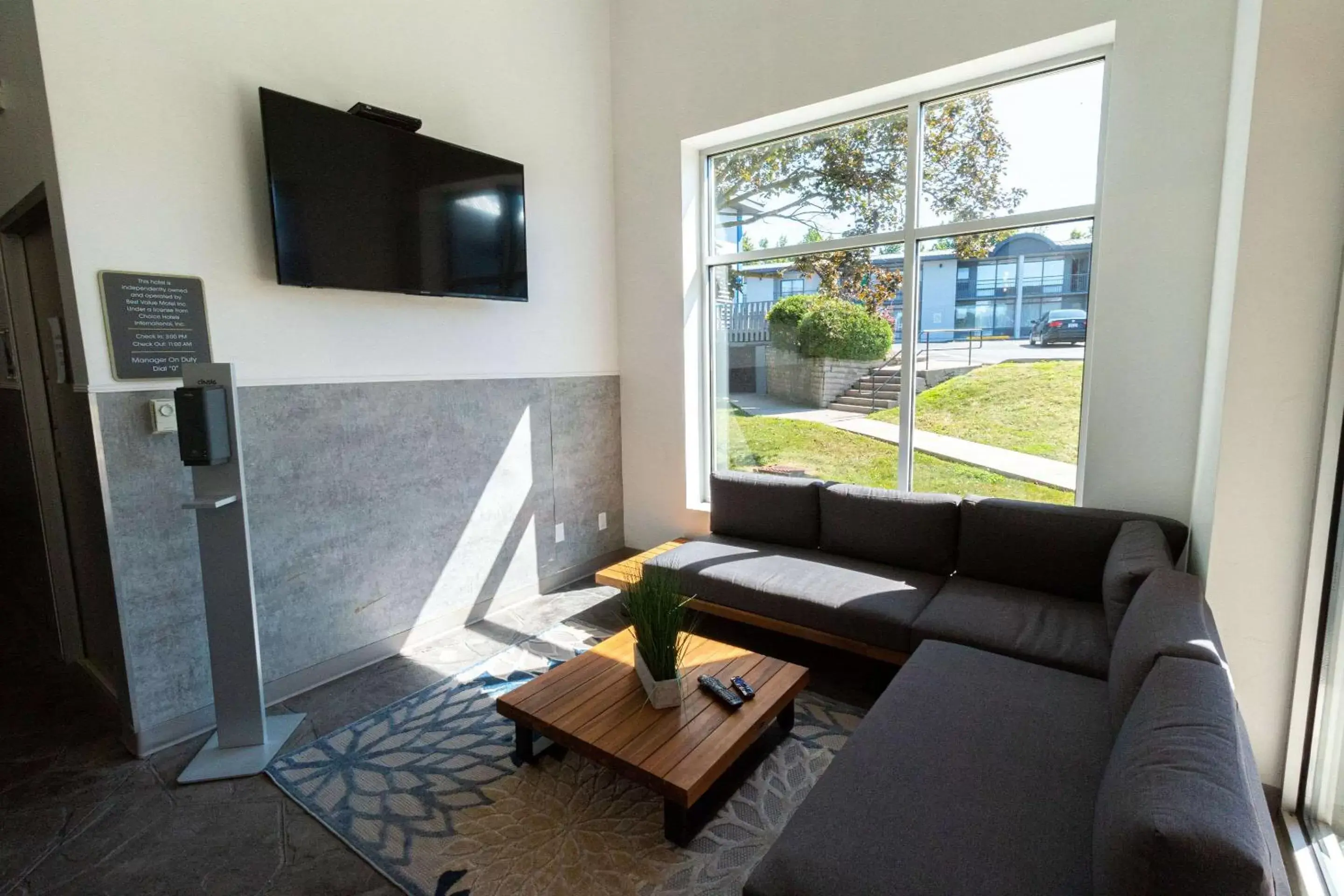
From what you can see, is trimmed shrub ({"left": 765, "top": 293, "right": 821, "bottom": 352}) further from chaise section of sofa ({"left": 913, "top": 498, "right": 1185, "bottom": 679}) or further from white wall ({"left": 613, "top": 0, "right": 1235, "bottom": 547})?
chaise section of sofa ({"left": 913, "top": 498, "right": 1185, "bottom": 679})

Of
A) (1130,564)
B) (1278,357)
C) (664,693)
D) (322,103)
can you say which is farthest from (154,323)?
(1278,357)

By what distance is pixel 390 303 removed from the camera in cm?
305

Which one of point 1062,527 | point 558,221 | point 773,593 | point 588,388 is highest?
point 558,221

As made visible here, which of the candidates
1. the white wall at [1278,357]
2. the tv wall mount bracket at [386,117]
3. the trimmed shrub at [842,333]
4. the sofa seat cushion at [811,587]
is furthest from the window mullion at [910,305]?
the tv wall mount bracket at [386,117]

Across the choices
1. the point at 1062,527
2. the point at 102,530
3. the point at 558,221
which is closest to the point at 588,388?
the point at 558,221

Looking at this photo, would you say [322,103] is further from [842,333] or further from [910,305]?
[910,305]

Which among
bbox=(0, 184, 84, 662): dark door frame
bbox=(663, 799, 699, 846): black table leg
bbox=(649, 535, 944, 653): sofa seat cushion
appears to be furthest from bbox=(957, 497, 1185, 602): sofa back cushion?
bbox=(0, 184, 84, 662): dark door frame

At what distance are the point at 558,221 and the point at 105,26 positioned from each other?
2.15m

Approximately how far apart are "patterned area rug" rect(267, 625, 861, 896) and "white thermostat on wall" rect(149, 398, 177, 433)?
1329 millimetres

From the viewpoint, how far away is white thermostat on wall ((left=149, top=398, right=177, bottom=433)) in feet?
7.57

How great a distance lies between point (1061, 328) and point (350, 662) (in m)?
3.80

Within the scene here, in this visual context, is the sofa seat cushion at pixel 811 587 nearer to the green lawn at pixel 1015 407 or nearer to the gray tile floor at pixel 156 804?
the gray tile floor at pixel 156 804

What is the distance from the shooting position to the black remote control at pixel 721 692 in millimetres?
2053

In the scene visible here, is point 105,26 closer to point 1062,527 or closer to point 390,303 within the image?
point 390,303
